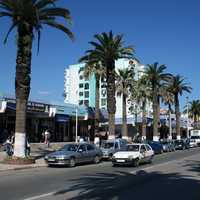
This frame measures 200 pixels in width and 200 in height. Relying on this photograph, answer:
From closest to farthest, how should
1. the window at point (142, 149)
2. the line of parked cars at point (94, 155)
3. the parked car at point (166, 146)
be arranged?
the line of parked cars at point (94, 155)
the window at point (142, 149)
the parked car at point (166, 146)

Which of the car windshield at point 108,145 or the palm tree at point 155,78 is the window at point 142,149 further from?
the palm tree at point 155,78

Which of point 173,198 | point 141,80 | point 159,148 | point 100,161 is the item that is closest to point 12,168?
point 100,161

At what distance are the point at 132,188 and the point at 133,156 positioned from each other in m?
11.2

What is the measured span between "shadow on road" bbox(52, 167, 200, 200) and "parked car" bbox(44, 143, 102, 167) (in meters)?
6.55

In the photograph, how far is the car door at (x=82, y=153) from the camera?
27541 millimetres

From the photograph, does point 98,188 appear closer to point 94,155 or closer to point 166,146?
point 94,155

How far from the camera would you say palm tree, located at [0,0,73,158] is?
27.4m

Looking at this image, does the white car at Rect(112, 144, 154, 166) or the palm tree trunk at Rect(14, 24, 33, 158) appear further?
the palm tree trunk at Rect(14, 24, 33, 158)

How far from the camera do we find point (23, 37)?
2808 cm

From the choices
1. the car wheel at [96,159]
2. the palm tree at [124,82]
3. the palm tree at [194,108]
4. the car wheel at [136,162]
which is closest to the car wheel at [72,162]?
the car wheel at [96,159]

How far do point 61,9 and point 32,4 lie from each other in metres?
2.04

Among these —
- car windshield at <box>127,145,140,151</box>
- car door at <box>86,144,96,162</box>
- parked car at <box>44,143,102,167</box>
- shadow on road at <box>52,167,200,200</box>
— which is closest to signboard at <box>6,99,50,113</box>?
parked car at <box>44,143,102,167</box>

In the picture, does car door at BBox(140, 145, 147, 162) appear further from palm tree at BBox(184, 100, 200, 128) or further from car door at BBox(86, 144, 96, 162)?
palm tree at BBox(184, 100, 200, 128)

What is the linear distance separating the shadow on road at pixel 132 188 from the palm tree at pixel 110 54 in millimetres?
24857
